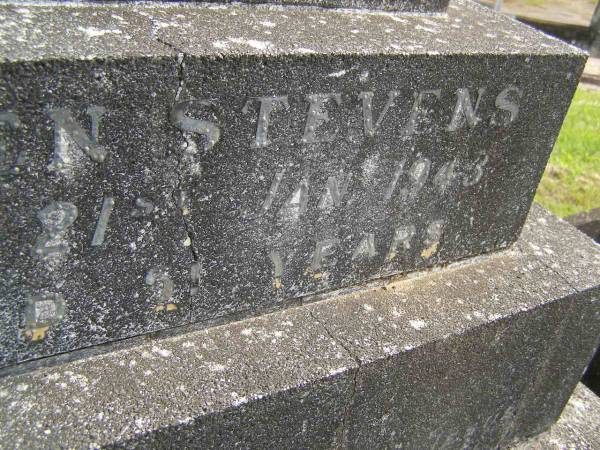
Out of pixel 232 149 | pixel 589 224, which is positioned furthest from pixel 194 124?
pixel 589 224

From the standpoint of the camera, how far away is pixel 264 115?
1.15 metres

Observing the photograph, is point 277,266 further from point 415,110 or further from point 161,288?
point 415,110

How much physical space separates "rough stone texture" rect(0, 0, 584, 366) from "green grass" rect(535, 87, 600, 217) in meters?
2.57

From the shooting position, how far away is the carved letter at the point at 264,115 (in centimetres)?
114

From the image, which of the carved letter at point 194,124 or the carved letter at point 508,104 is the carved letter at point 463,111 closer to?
the carved letter at point 508,104

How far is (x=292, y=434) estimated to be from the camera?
1373 mm

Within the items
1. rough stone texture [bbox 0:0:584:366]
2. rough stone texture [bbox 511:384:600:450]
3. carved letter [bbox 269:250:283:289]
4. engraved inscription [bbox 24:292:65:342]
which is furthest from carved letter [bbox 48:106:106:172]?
rough stone texture [bbox 511:384:600:450]

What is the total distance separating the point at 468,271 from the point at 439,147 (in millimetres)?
492

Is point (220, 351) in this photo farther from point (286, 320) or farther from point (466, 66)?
point (466, 66)

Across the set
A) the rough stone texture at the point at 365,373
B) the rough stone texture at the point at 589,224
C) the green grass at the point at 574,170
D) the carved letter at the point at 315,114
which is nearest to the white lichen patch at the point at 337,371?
the rough stone texture at the point at 365,373

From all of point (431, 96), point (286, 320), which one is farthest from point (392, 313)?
point (431, 96)

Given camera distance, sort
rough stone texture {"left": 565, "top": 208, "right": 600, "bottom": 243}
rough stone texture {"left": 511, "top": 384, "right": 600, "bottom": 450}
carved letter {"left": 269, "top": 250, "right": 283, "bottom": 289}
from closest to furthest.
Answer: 1. carved letter {"left": 269, "top": 250, "right": 283, "bottom": 289}
2. rough stone texture {"left": 511, "top": 384, "right": 600, "bottom": 450}
3. rough stone texture {"left": 565, "top": 208, "right": 600, "bottom": 243}

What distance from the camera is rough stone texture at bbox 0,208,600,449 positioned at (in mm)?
1143

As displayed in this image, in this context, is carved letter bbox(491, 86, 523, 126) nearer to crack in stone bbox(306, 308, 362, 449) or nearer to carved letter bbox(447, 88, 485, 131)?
carved letter bbox(447, 88, 485, 131)
